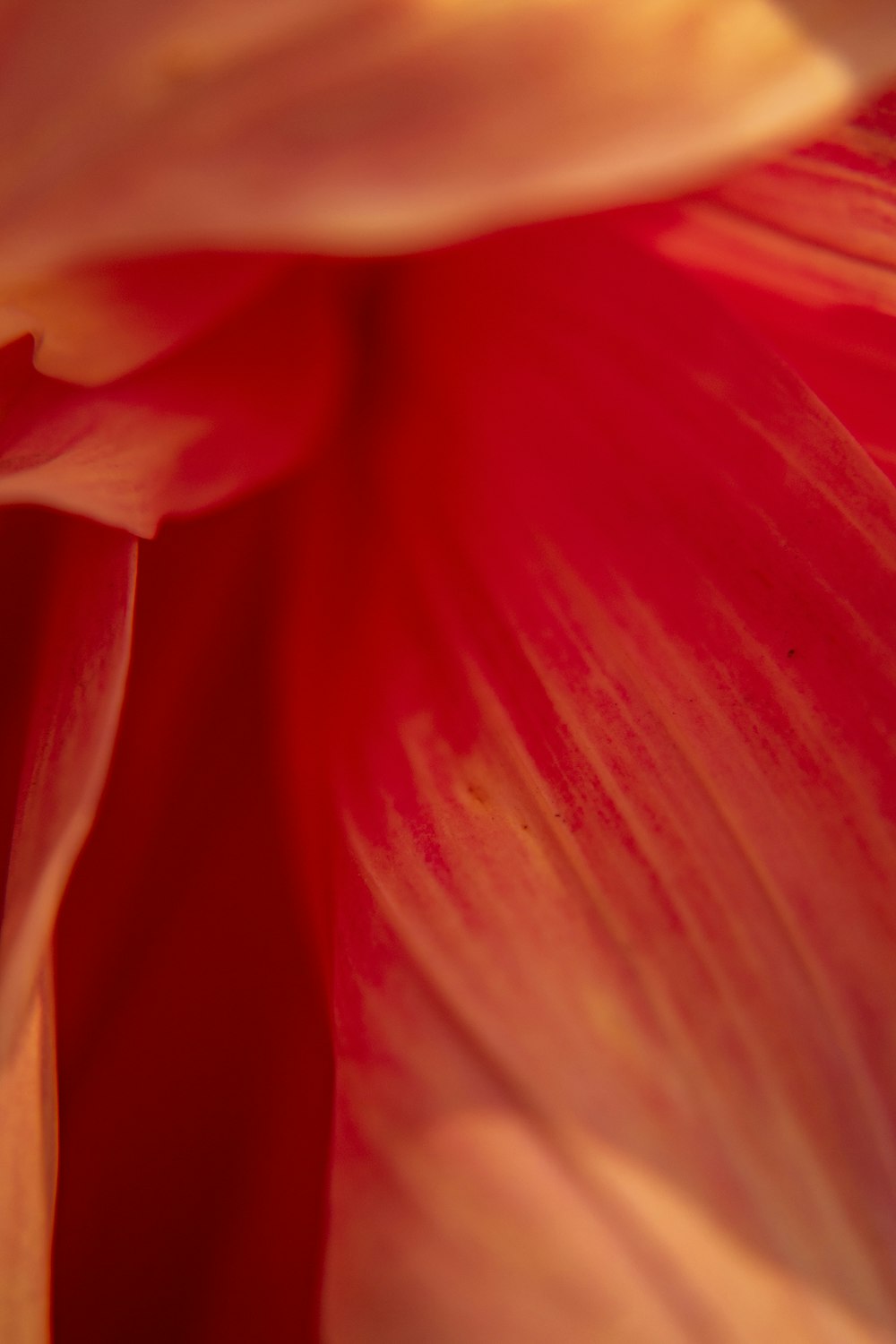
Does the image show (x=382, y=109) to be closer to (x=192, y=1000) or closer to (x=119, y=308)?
(x=119, y=308)

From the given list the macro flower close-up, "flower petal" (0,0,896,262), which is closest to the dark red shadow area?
the macro flower close-up

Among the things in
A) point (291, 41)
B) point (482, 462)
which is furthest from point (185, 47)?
point (482, 462)

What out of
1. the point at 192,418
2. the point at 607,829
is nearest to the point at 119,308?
the point at 192,418

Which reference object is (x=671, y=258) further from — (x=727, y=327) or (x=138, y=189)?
(x=138, y=189)

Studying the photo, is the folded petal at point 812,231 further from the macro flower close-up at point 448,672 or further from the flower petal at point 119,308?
the flower petal at point 119,308

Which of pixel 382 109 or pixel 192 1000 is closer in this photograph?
pixel 382 109

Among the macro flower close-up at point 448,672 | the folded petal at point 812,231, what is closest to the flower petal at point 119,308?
Answer: the macro flower close-up at point 448,672
